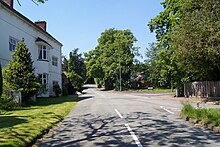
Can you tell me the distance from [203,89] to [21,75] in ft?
67.2

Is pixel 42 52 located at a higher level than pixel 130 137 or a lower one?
higher

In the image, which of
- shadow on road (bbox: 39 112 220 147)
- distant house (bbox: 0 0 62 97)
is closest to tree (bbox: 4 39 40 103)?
distant house (bbox: 0 0 62 97)

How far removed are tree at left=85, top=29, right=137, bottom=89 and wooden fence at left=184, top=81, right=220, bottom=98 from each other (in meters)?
38.1

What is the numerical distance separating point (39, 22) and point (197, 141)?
131ft

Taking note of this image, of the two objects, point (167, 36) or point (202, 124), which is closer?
point (202, 124)

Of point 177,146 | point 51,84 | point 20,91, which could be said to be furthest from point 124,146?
point 51,84

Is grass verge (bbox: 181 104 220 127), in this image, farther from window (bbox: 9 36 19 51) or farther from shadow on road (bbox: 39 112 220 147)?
window (bbox: 9 36 19 51)

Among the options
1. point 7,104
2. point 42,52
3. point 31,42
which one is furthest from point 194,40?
point 42,52

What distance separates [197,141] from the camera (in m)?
8.86

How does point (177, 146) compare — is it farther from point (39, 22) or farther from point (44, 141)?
point (39, 22)

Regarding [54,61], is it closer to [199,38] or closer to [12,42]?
[12,42]

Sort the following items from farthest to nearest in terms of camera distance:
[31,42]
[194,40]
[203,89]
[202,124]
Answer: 1. [31,42]
2. [203,89]
3. [194,40]
4. [202,124]

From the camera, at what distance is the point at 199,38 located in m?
26.8

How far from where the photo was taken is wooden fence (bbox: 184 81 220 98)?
3128 centimetres
